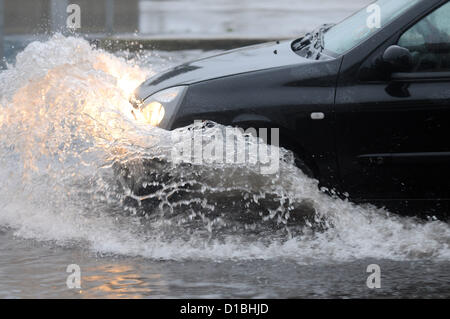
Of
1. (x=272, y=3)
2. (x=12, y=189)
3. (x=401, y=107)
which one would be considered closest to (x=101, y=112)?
(x=12, y=189)

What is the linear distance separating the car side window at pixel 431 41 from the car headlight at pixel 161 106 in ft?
4.90

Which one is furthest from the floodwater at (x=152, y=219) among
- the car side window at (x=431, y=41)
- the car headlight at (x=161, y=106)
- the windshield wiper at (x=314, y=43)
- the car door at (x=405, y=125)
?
the car side window at (x=431, y=41)

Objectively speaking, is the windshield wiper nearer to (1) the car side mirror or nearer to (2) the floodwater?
(1) the car side mirror

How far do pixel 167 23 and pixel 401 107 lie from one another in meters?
11.8

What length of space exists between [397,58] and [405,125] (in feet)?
1.42

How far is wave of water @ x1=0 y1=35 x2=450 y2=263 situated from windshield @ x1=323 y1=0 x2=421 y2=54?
92 centimetres

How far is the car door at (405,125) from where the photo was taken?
605 centimetres

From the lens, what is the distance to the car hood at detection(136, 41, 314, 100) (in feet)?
20.8

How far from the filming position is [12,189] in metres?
6.97
